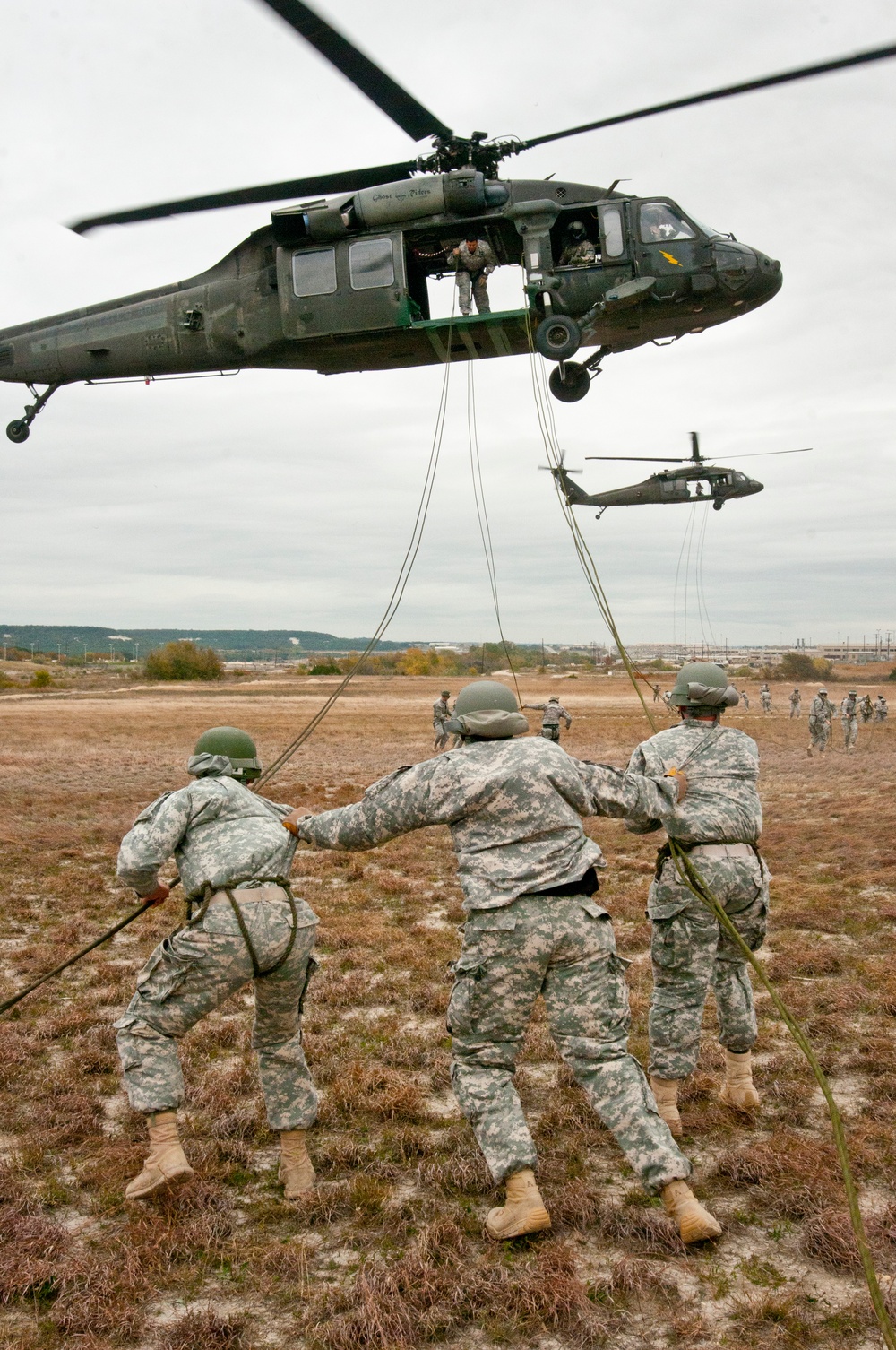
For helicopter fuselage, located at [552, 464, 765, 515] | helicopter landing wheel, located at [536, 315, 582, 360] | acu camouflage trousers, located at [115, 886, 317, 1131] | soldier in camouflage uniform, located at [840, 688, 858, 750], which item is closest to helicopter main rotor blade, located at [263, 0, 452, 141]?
helicopter landing wheel, located at [536, 315, 582, 360]

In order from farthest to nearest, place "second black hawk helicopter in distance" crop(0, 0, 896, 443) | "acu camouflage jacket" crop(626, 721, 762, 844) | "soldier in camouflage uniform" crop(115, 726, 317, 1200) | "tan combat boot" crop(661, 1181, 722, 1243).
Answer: "second black hawk helicopter in distance" crop(0, 0, 896, 443) < "acu camouflage jacket" crop(626, 721, 762, 844) < "soldier in camouflage uniform" crop(115, 726, 317, 1200) < "tan combat boot" crop(661, 1181, 722, 1243)

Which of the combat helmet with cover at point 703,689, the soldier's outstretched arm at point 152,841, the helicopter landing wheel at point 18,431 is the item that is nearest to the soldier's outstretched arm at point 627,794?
the combat helmet with cover at point 703,689

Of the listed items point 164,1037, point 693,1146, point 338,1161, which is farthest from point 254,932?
point 693,1146

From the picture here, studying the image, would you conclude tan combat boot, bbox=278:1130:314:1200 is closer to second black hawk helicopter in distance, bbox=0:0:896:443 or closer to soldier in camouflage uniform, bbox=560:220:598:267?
second black hawk helicopter in distance, bbox=0:0:896:443

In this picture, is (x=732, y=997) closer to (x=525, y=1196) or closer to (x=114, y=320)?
(x=525, y=1196)

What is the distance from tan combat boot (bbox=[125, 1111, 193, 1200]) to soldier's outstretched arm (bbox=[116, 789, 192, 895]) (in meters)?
1.00

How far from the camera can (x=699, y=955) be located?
4.77 m

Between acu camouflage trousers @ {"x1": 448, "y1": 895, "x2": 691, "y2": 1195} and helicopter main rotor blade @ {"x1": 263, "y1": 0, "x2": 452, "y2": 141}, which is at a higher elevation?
helicopter main rotor blade @ {"x1": 263, "y1": 0, "x2": 452, "y2": 141}

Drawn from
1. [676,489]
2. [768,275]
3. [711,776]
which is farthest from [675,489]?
[711,776]

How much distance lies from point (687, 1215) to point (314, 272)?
26.1 ft

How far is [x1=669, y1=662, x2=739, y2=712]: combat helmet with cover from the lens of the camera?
16.9 feet

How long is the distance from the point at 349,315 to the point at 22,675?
278 ft

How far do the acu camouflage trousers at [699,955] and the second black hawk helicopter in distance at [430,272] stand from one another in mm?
5231

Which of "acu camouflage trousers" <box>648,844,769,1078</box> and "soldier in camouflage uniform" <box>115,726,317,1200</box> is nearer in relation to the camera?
"soldier in camouflage uniform" <box>115,726,317,1200</box>
